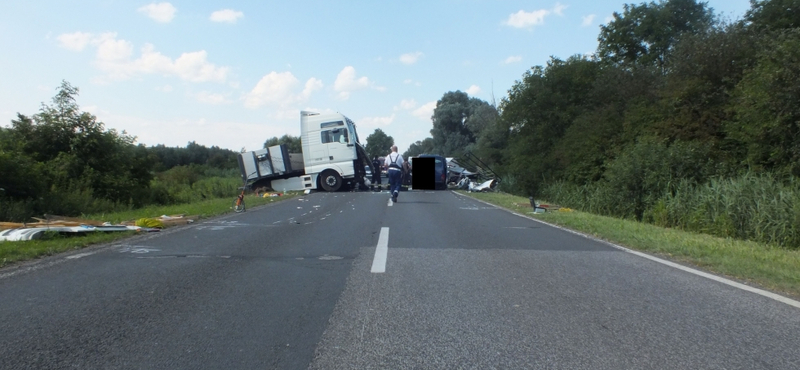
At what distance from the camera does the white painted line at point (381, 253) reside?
7.93 m

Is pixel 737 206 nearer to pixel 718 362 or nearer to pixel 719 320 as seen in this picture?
pixel 719 320

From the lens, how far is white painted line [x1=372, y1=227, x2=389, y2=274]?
26.0 ft

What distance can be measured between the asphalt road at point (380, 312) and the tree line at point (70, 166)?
36.1ft

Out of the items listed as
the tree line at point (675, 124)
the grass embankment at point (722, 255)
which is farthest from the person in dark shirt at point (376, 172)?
the grass embankment at point (722, 255)

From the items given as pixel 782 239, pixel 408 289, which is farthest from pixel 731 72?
pixel 408 289

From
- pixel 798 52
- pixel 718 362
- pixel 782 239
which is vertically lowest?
pixel 782 239

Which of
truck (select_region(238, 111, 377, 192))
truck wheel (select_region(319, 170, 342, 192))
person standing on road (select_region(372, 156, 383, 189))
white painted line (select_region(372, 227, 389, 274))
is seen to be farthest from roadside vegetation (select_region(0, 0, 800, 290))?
person standing on road (select_region(372, 156, 383, 189))

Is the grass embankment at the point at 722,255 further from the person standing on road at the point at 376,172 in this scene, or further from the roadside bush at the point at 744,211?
the person standing on road at the point at 376,172

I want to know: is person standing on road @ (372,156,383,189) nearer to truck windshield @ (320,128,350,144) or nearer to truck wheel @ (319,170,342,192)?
truck wheel @ (319,170,342,192)

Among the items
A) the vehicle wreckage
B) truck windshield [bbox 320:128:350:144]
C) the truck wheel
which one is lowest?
the vehicle wreckage

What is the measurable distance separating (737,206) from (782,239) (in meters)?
2.02

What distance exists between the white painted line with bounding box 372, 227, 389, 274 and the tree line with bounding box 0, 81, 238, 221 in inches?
450

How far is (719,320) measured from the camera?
5.40 metres

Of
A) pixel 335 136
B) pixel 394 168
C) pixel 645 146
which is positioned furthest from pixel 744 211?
pixel 335 136
